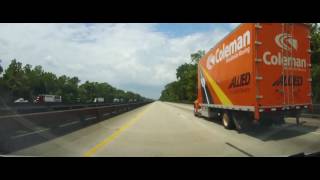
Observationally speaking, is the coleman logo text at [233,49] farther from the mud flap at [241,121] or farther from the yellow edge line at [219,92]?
the mud flap at [241,121]

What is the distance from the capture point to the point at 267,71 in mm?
12828

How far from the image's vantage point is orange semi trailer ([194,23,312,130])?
12656 millimetres

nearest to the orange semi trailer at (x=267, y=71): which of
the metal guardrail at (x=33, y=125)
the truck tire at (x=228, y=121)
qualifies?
the truck tire at (x=228, y=121)

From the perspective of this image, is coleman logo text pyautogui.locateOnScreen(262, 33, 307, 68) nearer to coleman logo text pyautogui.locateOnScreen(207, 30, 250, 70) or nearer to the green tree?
coleman logo text pyautogui.locateOnScreen(207, 30, 250, 70)

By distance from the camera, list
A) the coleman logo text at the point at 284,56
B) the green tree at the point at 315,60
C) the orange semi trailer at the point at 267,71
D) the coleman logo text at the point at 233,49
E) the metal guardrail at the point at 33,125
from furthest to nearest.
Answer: the green tree at the point at 315,60
the coleman logo text at the point at 233,49
the coleman logo text at the point at 284,56
the orange semi trailer at the point at 267,71
the metal guardrail at the point at 33,125

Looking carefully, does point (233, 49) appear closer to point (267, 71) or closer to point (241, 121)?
point (267, 71)

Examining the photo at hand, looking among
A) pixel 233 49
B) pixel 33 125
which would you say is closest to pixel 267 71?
pixel 233 49

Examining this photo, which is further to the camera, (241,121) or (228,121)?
(228,121)

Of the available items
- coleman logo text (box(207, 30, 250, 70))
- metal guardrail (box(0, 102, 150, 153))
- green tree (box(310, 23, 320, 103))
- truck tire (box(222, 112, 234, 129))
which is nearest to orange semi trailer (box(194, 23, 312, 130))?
coleman logo text (box(207, 30, 250, 70))

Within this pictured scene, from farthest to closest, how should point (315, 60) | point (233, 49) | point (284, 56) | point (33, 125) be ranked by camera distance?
1. point (315, 60)
2. point (233, 49)
3. point (284, 56)
4. point (33, 125)

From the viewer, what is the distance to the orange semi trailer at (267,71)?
498 inches
